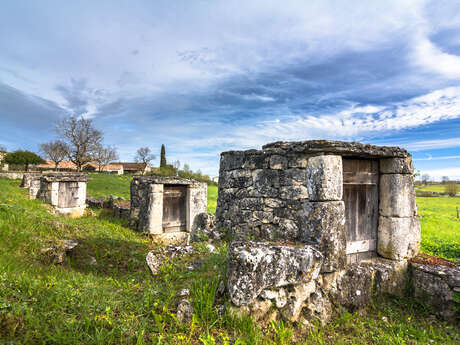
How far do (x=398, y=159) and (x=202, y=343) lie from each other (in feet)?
14.9

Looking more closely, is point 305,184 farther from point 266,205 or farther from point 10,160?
point 10,160

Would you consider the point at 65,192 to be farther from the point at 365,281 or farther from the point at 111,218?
the point at 365,281

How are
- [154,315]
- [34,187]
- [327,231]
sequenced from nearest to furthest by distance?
[154,315] → [327,231] → [34,187]

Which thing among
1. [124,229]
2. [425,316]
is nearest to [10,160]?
[124,229]

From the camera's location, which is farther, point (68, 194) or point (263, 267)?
point (68, 194)

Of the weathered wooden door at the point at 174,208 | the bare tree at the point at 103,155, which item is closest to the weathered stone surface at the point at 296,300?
the weathered wooden door at the point at 174,208

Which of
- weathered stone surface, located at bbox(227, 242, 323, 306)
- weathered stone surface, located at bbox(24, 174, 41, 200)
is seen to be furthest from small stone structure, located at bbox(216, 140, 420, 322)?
weathered stone surface, located at bbox(24, 174, 41, 200)

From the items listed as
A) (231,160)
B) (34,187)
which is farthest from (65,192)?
(231,160)

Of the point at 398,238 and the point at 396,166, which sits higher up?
the point at 396,166

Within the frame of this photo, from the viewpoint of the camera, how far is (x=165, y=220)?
33.8ft

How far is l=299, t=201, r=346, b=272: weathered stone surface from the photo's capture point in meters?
3.91

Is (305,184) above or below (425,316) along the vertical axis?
above

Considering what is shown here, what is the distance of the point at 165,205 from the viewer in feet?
33.8

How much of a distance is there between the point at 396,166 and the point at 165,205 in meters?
8.11
